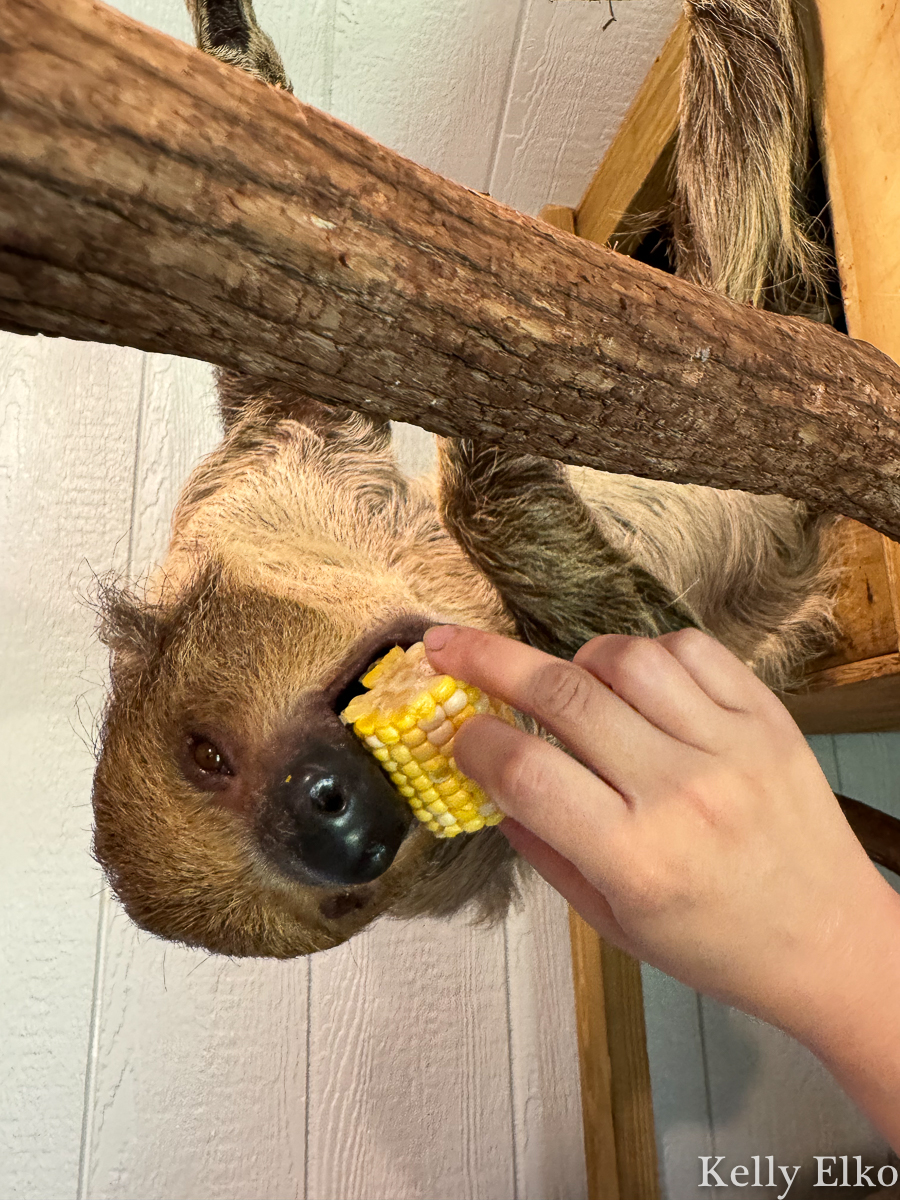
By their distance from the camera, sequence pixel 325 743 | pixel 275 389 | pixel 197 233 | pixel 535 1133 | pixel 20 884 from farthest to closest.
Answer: pixel 535 1133, pixel 275 389, pixel 20 884, pixel 325 743, pixel 197 233

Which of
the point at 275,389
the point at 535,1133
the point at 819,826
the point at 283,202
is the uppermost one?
the point at 275,389

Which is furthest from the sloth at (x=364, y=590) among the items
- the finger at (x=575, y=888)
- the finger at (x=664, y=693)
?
the finger at (x=664, y=693)

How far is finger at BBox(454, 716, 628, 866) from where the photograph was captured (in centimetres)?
61

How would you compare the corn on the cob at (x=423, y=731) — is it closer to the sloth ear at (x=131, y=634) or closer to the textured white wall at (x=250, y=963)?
the sloth ear at (x=131, y=634)

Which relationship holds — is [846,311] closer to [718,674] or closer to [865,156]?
[865,156]

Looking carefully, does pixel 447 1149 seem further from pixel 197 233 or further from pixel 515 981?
pixel 197 233

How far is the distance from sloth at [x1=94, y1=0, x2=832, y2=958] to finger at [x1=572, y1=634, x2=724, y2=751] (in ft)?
1.28

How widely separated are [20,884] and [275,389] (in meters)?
0.99

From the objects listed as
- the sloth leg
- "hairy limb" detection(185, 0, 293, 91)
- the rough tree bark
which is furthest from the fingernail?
"hairy limb" detection(185, 0, 293, 91)

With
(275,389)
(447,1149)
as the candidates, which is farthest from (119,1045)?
(275,389)

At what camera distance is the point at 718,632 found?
61.1 inches

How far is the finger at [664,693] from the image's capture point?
2.10 ft

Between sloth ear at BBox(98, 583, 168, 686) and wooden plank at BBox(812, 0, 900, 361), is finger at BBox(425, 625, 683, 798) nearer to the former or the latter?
sloth ear at BBox(98, 583, 168, 686)

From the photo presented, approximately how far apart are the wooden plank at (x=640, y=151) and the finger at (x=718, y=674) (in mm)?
1346
